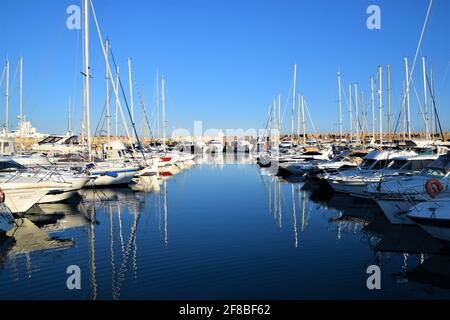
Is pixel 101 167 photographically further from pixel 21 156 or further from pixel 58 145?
pixel 58 145

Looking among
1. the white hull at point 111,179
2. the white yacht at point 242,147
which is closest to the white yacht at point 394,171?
the white hull at point 111,179

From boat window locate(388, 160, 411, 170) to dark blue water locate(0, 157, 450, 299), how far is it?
247 centimetres

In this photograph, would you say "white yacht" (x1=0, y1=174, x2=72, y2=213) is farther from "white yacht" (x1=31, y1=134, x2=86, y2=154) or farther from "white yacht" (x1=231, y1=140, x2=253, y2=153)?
"white yacht" (x1=231, y1=140, x2=253, y2=153)

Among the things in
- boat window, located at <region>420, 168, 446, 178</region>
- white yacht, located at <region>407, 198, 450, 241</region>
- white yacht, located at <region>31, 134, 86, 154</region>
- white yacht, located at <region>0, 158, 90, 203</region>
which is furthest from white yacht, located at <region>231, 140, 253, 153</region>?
white yacht, located at <region>407, 198, 450, 241</region>

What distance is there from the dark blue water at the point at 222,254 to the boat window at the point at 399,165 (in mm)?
2471

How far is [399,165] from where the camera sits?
2388cm

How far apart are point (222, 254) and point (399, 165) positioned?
45.0 feet

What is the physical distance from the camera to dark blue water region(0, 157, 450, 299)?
417 inches

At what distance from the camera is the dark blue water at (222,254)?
34.8ft

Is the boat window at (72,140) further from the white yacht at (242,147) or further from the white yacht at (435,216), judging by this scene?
the white yacht at (242,147)

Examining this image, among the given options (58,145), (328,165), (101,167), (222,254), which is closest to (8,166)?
(101,167)
